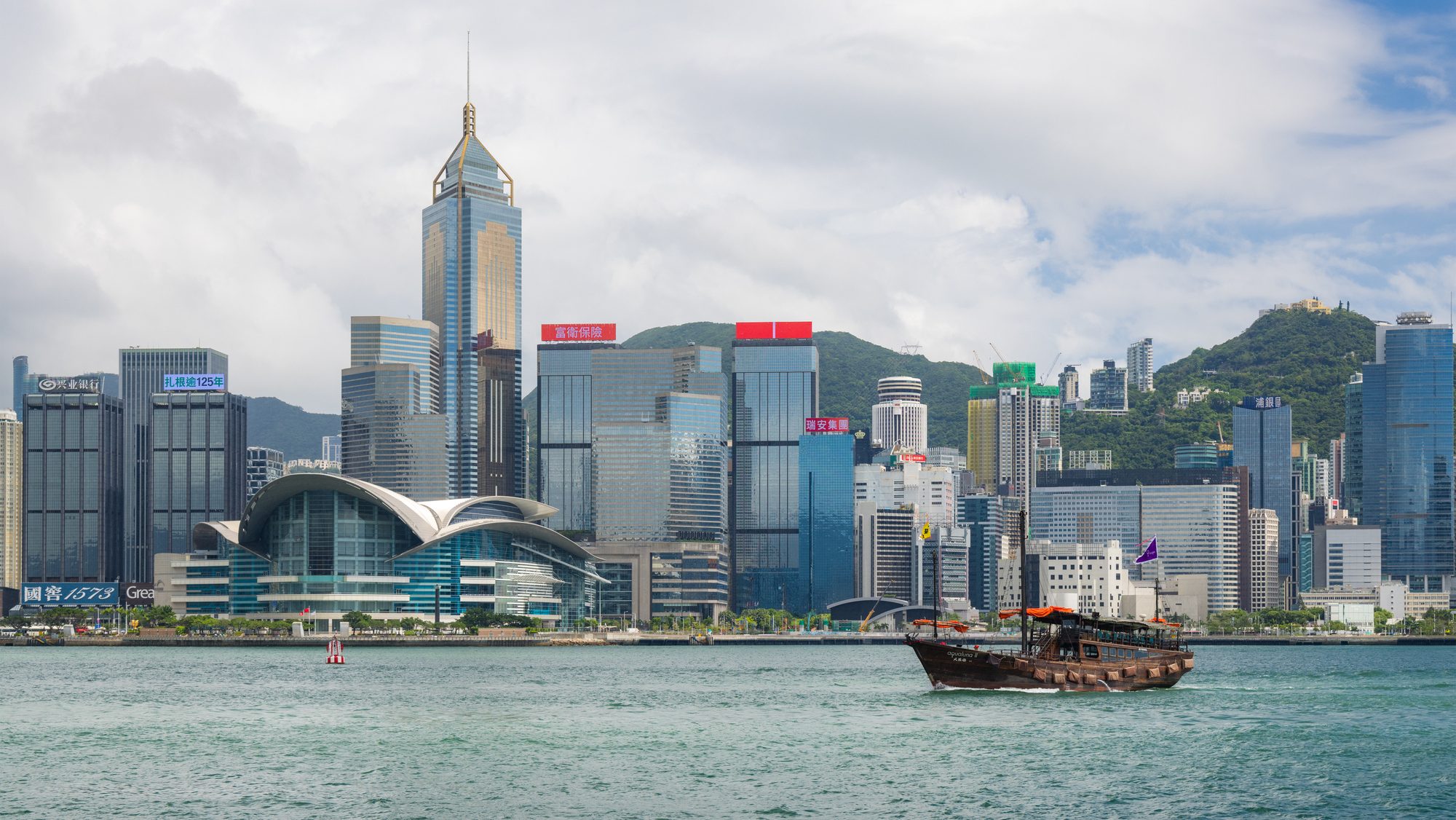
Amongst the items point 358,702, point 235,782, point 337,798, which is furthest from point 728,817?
point 358,702

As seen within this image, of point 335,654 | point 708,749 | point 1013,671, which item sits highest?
point 1013,671

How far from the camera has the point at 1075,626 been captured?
310 feet

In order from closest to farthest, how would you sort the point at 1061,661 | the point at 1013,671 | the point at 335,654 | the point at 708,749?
the point at 708,749 → the point at 1013,671 → the point at 1061,661 → the point at 335,654

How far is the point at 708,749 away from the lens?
225 ft

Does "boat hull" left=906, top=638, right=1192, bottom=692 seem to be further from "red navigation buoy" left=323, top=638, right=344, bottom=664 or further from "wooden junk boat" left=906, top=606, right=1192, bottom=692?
"red navigation buoy" left=323, top=638, right=344, bottom=664

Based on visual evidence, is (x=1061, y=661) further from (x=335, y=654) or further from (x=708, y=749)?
(x=335, y=654)

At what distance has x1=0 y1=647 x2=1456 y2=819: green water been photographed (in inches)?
2115

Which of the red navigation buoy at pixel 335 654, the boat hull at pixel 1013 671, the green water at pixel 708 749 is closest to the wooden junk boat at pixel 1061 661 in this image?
the boat hull at pixel 1013 671

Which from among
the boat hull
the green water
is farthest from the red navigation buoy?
the boat hull

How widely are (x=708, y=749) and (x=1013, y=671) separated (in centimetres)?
2824

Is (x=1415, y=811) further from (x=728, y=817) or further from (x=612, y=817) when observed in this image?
(x=612, y=817)

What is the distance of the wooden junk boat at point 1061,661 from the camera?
91875 millimetres

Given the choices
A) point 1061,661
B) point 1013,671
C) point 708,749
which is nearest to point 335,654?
point 1013,671

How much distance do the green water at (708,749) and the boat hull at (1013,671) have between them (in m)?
0.87
